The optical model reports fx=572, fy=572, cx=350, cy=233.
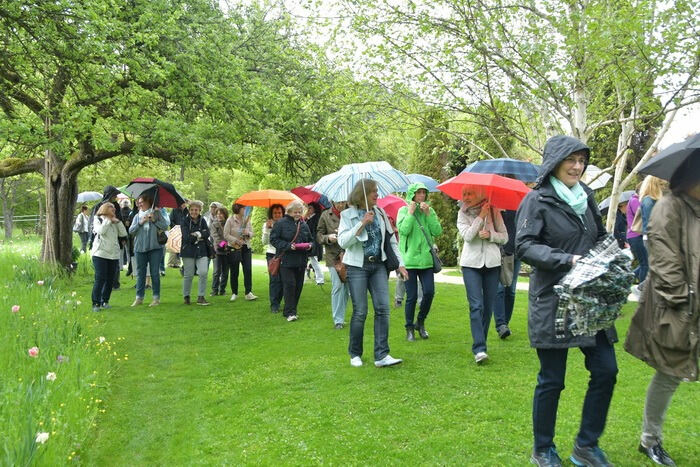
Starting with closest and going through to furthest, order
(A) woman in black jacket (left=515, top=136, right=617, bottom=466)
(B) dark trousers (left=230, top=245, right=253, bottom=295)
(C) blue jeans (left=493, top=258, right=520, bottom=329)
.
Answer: (A) woman in black jacket (left=515, top=136, right=617, bottom=466) < (C) blue jeans (left=493, top=258, right=520, bottom=329) < (B) dark trousers (left=230, top=245, right=253, bottom=295)

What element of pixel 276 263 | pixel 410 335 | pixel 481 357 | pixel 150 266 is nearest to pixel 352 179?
pixel 410 335

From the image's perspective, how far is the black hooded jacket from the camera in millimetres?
3396

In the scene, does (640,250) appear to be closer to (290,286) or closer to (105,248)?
(290,286)

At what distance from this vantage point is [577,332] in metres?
3.28

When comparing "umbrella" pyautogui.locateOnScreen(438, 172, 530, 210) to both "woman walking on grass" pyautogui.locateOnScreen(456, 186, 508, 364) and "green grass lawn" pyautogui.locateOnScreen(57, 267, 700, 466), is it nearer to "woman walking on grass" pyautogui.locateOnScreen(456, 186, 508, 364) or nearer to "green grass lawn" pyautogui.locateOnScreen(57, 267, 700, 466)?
"woman walking on grass" pyautogui.locateOnScreen(456, 186, 508, 364)

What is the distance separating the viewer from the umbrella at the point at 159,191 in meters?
10.9

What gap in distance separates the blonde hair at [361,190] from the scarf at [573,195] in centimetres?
278

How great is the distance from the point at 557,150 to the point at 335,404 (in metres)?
2.96

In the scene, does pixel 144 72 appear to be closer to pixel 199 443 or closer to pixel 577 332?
pixel 199 443

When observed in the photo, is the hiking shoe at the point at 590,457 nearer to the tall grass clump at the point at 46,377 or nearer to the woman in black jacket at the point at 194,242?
the tall grass clump at the point at 46,377

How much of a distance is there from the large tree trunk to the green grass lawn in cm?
731

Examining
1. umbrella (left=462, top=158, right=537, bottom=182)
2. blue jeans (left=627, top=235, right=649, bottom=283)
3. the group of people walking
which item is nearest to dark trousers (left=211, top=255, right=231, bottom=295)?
the group of people walking

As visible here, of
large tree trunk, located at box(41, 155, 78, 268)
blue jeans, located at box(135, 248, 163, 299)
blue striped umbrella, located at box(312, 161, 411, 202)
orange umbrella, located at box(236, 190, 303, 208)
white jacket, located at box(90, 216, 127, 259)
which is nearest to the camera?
blue striped umbrella, located at box(312, 161, 411, 202)

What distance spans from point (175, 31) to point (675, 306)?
35.5 ft
